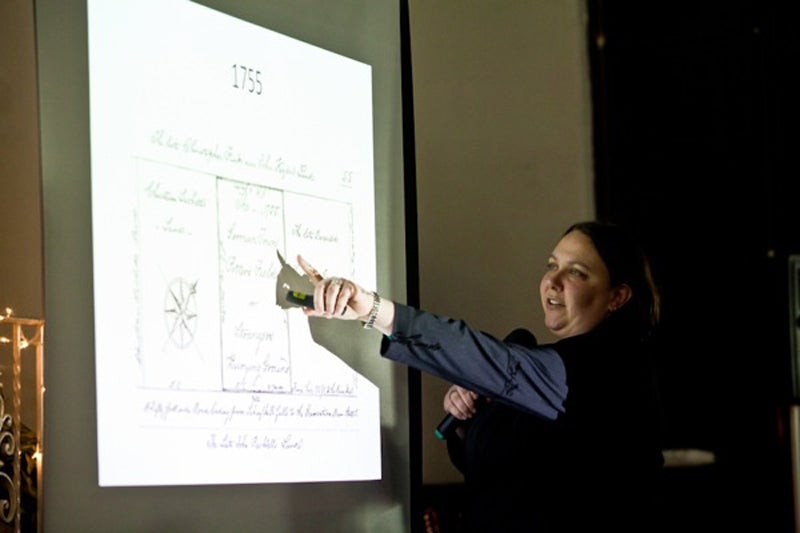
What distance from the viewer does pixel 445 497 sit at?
285cm

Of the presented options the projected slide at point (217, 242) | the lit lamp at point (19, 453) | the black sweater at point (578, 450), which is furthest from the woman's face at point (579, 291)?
the lit lamp at point (19, 453)

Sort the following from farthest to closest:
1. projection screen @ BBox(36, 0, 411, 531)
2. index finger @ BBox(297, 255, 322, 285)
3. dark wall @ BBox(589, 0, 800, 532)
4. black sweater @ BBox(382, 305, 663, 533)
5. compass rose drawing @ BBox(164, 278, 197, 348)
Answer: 1. dark wall @ BBox(589, 0, 800, 532)
2. black sweater @ BBox(382, 305, 663, 533)
3. index finger @ BBox(297, 255, 322, 285)
4. compass rose drawing @ BBox(164, 278, 197, 348)
5. projection screen @ BBox(36, 0, 411, 531)

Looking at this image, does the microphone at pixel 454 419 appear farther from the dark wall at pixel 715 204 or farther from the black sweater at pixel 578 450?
the dark wall at pixel 715 204

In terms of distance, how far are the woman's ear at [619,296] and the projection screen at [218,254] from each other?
443 mm

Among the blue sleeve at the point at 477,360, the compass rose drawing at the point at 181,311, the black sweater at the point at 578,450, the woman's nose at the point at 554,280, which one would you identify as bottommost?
the black sweater at the point at 578,450

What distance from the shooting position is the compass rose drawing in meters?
1.91

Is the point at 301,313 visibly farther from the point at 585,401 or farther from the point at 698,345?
the point at 698,345

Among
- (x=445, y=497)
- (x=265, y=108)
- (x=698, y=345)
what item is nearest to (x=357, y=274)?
(x=265, y=108)

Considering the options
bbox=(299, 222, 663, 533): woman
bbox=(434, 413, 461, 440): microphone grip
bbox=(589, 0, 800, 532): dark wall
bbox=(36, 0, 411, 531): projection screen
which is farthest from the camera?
bbox=(589, 0, 800, 532): dark wall

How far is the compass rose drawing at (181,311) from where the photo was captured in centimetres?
191

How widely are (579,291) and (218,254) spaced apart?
83 cm

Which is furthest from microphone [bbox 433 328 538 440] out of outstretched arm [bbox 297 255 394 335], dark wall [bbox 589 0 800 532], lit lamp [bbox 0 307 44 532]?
dark wall [bbox 589 0 800 532]

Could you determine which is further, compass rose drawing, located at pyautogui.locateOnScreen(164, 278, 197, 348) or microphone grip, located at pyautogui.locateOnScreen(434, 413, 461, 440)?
microphone grip, located at pyautogui.locateOnScreen(434, 413, 461, 440)

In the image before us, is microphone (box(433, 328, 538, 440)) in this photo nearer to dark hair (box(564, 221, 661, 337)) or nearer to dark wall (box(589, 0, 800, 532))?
dark hair (box(564, 221, 661, 337))
